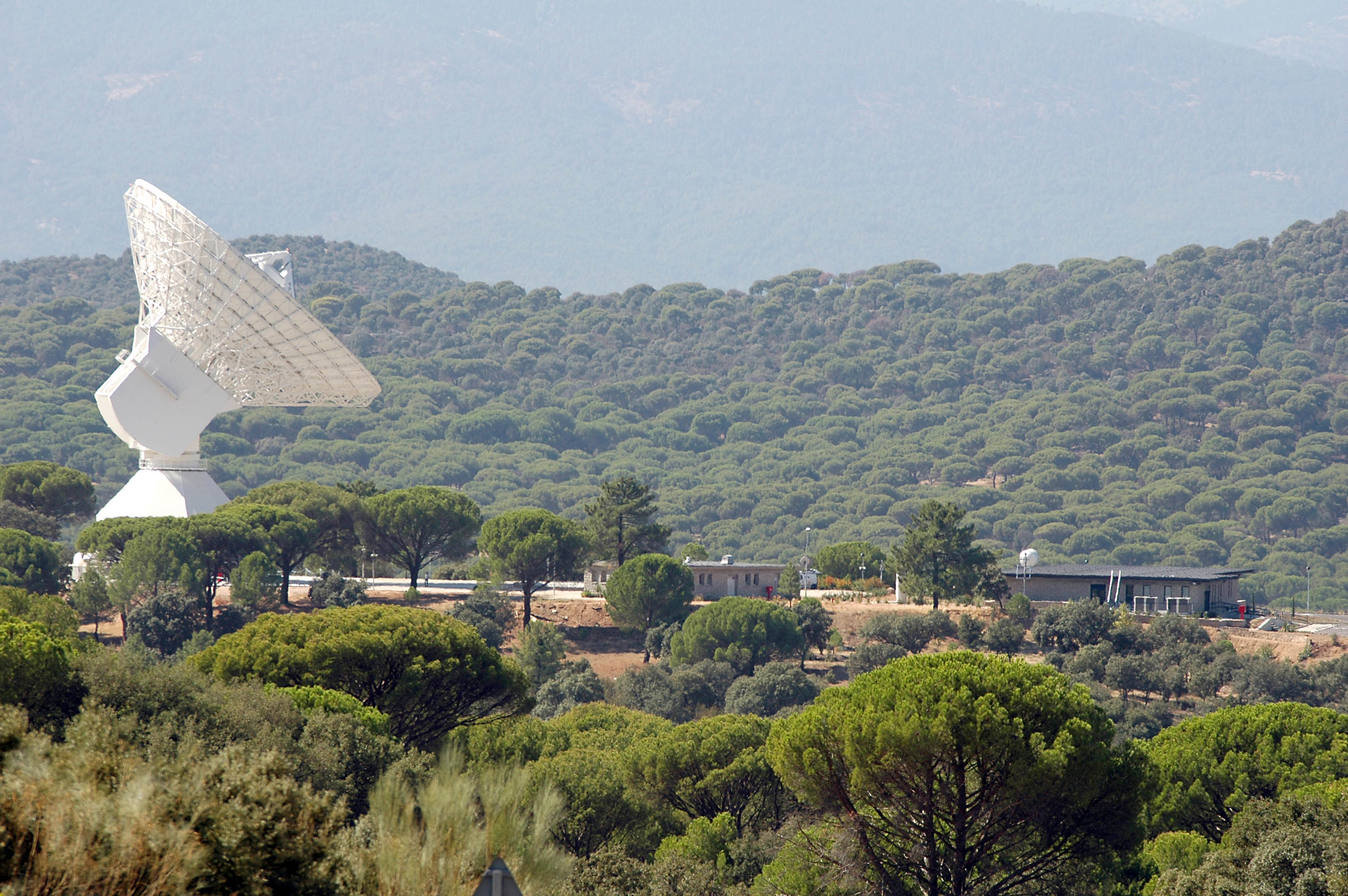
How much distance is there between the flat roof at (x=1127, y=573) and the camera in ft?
223

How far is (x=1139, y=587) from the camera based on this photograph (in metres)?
67.9

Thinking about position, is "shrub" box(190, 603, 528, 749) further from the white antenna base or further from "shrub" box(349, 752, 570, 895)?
the white antenna base

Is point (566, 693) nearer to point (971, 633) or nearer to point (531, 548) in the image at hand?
point (531, 548)

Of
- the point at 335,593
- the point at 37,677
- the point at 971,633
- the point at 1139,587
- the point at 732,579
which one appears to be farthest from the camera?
the point at 732,579

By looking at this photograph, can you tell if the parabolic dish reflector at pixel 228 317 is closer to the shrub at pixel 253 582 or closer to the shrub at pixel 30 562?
the shrub at pixel 253 582

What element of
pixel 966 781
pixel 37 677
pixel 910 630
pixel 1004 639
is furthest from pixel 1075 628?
pixel 37 677

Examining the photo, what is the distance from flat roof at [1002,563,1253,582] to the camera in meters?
68.0

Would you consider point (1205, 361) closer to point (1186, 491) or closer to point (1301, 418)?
point (1301, 418)

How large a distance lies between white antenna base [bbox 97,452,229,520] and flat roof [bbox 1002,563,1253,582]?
114 ft

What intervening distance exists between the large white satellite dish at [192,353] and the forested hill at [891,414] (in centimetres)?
6534

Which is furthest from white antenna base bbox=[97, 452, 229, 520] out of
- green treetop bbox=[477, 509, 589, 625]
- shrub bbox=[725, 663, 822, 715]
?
shrub bbox=[725, 663, 822, 715]

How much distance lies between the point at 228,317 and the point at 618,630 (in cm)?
2066

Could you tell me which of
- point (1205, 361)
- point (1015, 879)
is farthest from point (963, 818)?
point (1205, 361)

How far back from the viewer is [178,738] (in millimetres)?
25312
